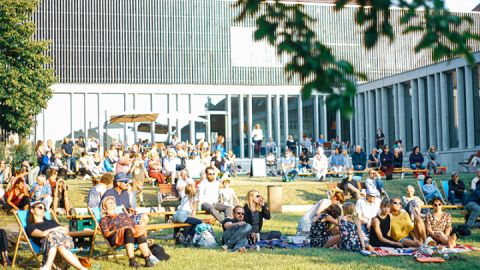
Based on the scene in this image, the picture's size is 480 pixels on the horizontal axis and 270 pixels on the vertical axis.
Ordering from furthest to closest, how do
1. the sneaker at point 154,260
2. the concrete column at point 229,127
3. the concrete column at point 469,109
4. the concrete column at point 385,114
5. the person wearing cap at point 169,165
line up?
the concrete column at point 229,127, the concrete column at point 385,114, the concrete column at point 469,109, the person wearing cap at point 169,165, the sneaker at point 154,260

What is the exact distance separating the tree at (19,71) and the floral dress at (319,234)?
25709mm

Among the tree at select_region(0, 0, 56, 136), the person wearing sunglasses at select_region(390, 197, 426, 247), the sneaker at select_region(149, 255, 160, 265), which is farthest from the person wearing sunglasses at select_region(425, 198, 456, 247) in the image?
the tree at select_region(0, 0, 56, 136)

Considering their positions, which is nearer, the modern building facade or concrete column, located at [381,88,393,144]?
concrete column, located at [381,88,393,144]

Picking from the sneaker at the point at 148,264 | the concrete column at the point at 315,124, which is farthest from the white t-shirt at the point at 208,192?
the concrete column at the point at 315,124

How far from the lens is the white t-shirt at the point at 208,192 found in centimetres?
1676

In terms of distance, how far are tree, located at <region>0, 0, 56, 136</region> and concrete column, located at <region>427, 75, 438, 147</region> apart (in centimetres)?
1955

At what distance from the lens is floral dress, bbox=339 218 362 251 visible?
12.4 metres

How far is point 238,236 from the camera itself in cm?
1276

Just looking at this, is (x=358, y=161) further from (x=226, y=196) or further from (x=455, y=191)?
(x=226, y=196)

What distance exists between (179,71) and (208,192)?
3049cm

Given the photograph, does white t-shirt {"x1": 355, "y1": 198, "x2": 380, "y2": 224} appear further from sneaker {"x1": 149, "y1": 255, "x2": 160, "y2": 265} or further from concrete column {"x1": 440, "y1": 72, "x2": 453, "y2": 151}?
concrete column {"x1": 440, "y1": 72, "x2": 453, "y2": 151}

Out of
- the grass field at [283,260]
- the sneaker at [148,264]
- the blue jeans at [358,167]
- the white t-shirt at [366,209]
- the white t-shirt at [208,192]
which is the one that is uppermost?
the blue jeans at [358,167]

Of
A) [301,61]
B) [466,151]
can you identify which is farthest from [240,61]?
[301,61]

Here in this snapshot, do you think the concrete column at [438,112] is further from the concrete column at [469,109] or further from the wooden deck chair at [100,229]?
the wooden deck chair at [100,229]
